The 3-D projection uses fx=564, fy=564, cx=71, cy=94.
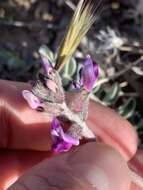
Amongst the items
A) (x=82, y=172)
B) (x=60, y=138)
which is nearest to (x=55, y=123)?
(x=60, y=138)

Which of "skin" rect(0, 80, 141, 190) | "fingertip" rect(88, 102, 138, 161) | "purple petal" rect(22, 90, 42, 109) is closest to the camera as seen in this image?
"purple petal" rect(22, 90, 42, 109)

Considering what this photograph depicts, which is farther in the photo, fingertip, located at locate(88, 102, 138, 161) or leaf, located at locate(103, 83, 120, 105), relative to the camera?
leaf, located at locate(103, 83, 120, 105)

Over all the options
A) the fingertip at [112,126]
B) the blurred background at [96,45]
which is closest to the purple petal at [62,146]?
the fingertip at [112,126]

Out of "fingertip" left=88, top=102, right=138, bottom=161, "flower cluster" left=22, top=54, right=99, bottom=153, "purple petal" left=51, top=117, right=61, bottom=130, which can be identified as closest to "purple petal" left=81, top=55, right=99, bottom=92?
"flower cluster" left=22, top=54, right=99, bottom=153

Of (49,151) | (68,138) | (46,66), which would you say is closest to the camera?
(46,66)

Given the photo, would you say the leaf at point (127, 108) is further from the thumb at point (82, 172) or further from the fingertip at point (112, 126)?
the thumb at point (82, 172)

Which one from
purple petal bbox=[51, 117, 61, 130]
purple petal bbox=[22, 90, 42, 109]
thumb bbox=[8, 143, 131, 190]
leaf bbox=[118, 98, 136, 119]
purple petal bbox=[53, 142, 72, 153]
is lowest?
leaf bbox=[118, 98, 136, 119]

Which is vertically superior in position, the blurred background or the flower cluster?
the flower cluster

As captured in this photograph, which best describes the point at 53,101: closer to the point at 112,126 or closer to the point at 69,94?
the point at 69,94

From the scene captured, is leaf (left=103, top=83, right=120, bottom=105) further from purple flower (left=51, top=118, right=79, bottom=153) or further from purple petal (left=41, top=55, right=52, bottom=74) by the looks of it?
purple petal (left=41, top=55, right=52, bottom=74)
